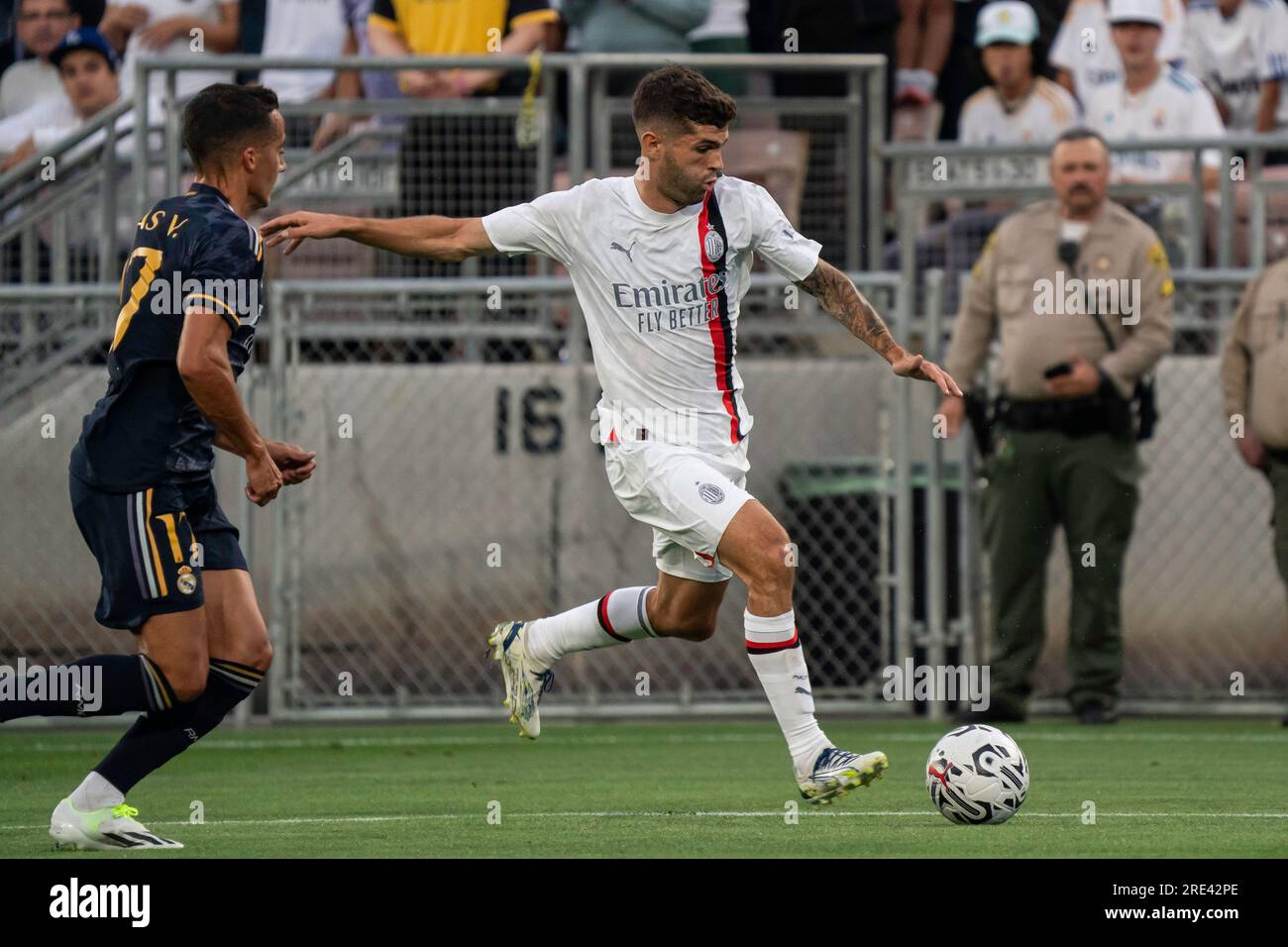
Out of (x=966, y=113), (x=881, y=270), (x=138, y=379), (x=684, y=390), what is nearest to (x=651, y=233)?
(x=684, y=390)

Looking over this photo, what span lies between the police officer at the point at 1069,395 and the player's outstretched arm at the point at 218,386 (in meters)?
5.49

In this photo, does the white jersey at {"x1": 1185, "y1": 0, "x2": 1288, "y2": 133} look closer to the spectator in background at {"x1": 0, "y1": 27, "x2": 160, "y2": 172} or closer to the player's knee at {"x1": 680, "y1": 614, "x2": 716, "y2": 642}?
the spectator in background at {"x1": 0, "y1": 27, "x2": 160, "y2": 172}

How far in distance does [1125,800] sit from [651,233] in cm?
268

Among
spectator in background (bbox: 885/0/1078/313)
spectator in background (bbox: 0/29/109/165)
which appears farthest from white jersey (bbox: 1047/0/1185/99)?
spectator in background (bbox: 0/29/109/165)

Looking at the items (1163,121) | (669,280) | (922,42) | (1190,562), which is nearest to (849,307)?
(669,280)

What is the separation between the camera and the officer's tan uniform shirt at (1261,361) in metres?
11.1

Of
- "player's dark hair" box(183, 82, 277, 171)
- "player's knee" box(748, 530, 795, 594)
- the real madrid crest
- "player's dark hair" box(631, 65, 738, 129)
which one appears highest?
"player's dark hair" box(631, 65, 738, 129)

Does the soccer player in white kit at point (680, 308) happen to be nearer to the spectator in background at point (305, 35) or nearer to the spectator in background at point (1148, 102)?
the spectator in background at point (1148, 102)

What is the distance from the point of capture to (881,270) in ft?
42.2

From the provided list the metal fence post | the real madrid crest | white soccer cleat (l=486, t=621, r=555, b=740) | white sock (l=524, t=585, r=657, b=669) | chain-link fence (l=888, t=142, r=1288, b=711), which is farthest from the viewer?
chain-link fence (l=888, t=142, r=1288, b=711)

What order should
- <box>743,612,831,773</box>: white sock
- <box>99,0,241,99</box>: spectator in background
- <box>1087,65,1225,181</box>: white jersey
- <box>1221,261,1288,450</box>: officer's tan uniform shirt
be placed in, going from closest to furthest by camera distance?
1. <box>743,612,831,773</box>: white sock
2. <box>1221,261,1288,450</box>: officer's tan uniform shirt
3. <box>1087,65,1225,181</box>: white jersey
4. <box>99,0,241,99</box>: spectator in background

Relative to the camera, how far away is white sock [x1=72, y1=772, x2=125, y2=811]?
6762 mm

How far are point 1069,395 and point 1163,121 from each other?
9.63 feet

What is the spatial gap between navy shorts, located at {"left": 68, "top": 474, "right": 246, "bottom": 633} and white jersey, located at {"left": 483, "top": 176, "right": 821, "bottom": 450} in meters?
1.69
